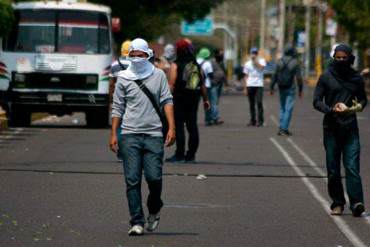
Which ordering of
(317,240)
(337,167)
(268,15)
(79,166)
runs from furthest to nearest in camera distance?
(268,15) → (79,166) → (337,167) → (317,240)

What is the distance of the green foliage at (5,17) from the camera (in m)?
26.6

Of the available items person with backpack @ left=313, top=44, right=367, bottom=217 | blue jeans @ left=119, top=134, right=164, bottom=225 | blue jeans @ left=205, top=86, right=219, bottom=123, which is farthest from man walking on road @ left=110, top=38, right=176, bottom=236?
blue jeans @ left=205, top=86, right=219, bottom=123

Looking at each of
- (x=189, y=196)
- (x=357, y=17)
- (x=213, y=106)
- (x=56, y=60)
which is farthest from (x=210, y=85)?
(x=357, y=17)

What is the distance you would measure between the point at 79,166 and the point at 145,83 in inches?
292

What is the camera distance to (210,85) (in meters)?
31.6

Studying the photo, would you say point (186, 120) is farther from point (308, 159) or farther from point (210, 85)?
point (210, 85)

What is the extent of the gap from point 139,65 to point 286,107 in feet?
50.4

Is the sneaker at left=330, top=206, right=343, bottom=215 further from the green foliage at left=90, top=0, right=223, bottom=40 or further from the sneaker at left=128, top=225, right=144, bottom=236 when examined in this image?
the green foliage at left=90, top=0, right=223, bottom=40

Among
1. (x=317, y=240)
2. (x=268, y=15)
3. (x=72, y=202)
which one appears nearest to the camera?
(x=317, y=240)

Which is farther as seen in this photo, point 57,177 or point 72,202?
point 57,177

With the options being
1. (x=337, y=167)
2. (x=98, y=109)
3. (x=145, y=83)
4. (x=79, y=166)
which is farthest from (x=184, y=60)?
(x=98, y=109)

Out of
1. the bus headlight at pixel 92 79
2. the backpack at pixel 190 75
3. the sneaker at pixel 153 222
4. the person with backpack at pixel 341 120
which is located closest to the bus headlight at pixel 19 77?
the bus headlight at pixel 92 79

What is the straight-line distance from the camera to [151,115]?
37.7 feet

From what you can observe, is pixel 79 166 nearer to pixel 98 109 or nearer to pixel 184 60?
pixel 184 60
